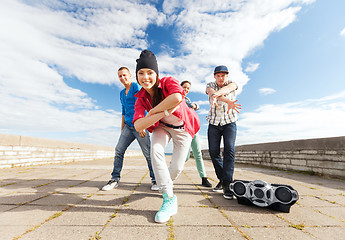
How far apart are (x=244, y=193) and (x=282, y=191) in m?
0.43

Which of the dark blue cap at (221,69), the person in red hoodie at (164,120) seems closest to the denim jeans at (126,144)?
the person in red hoodie at (164,120)

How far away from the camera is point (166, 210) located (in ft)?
6.00

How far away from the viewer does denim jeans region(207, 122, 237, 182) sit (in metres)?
2.74

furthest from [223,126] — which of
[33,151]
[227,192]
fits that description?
[33,151]

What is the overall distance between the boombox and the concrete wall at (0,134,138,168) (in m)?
7.11

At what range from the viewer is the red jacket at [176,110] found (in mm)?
1869

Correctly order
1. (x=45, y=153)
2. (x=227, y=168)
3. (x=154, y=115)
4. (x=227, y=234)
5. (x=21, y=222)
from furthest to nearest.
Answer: (x=45, y=153)
(x=227, y=168)
(x=154, y=115)
(x=21, y=222)
(x=227, y=234)

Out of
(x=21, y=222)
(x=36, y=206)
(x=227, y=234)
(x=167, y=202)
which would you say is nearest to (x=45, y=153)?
(x=36, y=206)

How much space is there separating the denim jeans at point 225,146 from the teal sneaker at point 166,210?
113 cm

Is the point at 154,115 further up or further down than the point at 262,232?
further up

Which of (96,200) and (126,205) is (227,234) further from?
(96,200)

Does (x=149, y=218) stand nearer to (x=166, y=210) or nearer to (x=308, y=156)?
(x=166, y=210)

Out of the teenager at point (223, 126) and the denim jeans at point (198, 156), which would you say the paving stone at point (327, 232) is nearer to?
the teenager at point (223, 126)

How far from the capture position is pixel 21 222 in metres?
1.70
